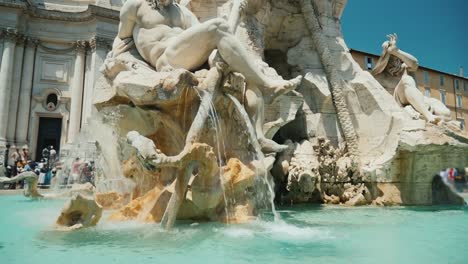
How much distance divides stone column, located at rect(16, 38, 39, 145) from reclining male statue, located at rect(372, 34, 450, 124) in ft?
73.2

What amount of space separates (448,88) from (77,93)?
92.4 ft

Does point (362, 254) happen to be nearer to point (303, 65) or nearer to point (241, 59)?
point (241, 59)

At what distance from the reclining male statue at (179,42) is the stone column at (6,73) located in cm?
2108

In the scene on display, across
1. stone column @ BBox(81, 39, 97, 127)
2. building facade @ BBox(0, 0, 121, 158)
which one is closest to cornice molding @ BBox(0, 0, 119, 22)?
building facade @ BBox(0, 0, 121, 158)

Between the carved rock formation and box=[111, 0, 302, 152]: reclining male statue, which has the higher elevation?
box=[111, 0, 302, 152]: reclining male statue

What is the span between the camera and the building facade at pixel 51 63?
74.6 feet

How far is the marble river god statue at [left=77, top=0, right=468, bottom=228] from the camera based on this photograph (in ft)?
12.5

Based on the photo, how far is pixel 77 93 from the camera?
2394 centimetres

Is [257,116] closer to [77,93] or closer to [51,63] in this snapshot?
[77,93]

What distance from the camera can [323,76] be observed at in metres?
6.87

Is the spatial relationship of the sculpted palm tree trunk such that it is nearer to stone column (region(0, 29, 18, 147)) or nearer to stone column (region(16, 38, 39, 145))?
stone column (region(0, 29, 18, 147))

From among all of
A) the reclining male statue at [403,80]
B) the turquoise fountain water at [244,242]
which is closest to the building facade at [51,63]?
the reclining male statue at [403,80]

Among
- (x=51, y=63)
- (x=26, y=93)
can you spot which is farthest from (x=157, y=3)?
(x=51, y=63)

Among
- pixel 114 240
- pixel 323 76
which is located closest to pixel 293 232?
pixel 114 240
